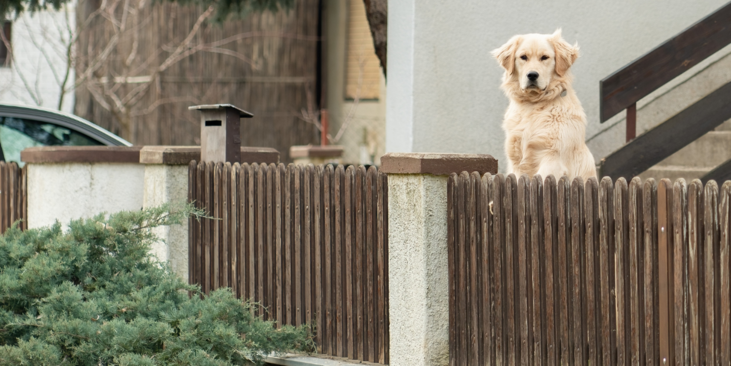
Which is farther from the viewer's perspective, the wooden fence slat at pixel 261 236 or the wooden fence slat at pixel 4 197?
the wooden fence slat at pixel 4 197

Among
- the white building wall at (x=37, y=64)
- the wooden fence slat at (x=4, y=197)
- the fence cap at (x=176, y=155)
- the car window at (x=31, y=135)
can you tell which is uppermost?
the white building wall at (x=37, y=64)

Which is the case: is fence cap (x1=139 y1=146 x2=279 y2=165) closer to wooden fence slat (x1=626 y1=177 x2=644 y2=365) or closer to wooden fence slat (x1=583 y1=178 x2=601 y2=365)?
wooden fence slat (x1=583 y1=178 x2=601 y2=365)

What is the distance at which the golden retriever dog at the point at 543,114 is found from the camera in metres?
4.77

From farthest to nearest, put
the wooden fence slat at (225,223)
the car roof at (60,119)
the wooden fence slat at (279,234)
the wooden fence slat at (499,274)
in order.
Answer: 1. the car roof at (60,119)
2. the wooden fence slat at (225,223)
3. the wooden fence slat at (279,234)
4. the wooden fence slat at (499,274)

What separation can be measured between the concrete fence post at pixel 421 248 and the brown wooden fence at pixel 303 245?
0.24m

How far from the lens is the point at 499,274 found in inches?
187

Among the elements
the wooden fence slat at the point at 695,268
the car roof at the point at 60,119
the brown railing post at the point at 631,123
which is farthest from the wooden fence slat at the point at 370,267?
the car roof at the point at 60,119

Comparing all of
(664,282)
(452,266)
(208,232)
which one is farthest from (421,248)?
(208,232)

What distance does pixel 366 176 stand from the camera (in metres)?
5.32

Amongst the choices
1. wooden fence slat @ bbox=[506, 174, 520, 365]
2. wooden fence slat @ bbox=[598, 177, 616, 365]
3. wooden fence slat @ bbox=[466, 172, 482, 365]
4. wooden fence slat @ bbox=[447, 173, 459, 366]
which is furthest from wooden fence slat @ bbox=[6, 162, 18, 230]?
wooden fence slat @ bbox=[598, 177, 616, 365]

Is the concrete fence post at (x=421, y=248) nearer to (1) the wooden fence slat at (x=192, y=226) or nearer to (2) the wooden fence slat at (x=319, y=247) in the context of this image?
(2) the wooden fence slat at (x=319, y=247)

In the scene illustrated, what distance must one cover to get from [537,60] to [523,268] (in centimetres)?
121

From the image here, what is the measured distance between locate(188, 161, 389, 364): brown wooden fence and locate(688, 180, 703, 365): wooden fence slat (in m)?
1.91

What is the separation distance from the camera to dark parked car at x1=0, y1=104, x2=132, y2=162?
25.7ft
